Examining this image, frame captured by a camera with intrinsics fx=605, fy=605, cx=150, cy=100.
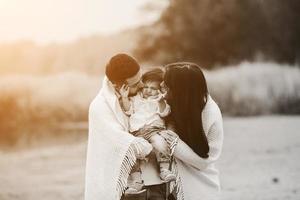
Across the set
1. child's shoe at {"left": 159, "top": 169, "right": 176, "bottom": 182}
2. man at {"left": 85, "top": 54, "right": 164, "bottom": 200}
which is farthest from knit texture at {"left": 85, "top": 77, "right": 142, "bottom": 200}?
child's shoe at {"left": 159, "top": 169, "right": 176, "bottom": 182}

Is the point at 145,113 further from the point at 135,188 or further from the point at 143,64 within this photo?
the point at 143,64

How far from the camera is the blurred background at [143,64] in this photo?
361 centimetres

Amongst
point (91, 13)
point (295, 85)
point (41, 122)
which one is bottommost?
point (41, 122)

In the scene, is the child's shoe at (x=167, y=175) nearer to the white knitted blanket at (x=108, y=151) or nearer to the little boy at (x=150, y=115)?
the little boy at (x=150, y=115)

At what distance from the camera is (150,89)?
2193mm

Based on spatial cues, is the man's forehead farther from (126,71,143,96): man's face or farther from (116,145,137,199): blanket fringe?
(116,145,137,199): blanket fringe

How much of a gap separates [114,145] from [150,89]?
252 millimetres

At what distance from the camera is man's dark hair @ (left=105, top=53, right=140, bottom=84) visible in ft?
7.02

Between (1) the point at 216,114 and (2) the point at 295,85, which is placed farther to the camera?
(2) the point at 295,85

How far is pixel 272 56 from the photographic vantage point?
12.1ft

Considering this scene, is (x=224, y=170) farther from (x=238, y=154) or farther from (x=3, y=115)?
(x=3, y=115)

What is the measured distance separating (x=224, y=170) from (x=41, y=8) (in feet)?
4.79

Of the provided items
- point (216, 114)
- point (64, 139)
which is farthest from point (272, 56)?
point (216, 114)

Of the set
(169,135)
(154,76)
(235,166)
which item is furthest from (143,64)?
(169,135)
